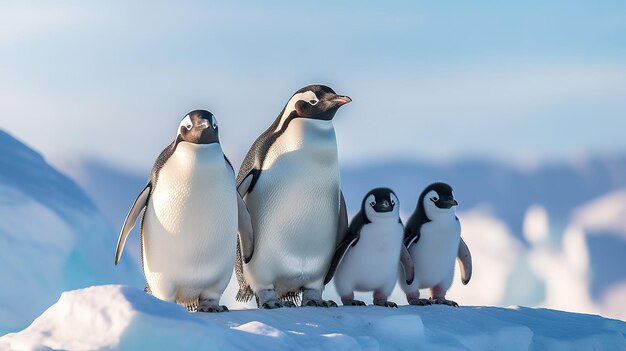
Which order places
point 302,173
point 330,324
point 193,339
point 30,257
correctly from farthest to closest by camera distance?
point 30,257
point 302,173
point 330,324
point 193,339

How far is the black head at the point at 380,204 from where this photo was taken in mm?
6449

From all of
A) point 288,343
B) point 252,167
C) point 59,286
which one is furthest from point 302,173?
point 59,286

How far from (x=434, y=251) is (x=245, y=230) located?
4.40ft

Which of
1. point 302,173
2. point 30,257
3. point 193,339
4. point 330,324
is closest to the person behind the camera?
point 193,339

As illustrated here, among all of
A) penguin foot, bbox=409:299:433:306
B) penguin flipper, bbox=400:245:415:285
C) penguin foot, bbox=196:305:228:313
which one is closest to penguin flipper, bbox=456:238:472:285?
penguin foot, bbox=409:299:433:306

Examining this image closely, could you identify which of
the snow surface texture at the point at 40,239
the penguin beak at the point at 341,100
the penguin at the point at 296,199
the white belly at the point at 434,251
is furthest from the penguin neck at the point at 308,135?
the snow surface texture at the point at 40,239

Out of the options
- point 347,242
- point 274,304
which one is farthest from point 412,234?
point 274,304

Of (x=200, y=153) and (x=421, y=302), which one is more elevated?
(x=200, y=153)

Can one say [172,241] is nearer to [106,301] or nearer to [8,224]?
[106,301]

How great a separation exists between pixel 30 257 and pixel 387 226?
15.0ft

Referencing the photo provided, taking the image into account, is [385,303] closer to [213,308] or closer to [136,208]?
Answer: [213,308]

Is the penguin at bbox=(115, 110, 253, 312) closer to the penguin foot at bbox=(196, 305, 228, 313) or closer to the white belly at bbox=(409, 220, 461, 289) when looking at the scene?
the penguin foot at bbox=(196, 305, 228, 313)

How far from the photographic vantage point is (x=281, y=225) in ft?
20.8

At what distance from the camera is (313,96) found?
6.47 meters
